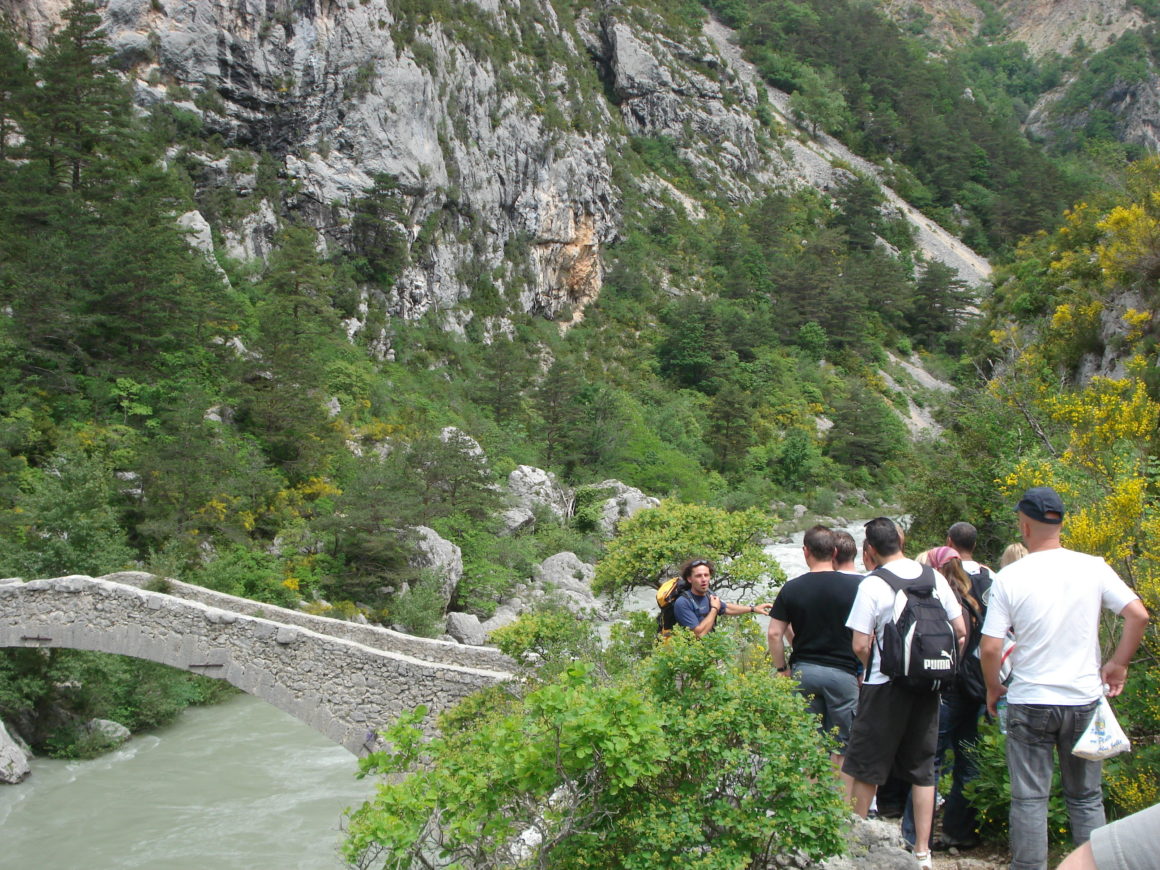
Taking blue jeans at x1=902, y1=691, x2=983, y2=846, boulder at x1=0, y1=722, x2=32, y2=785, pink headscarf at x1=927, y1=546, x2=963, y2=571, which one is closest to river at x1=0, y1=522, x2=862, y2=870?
boulder at x1=0, y1=722, x2=32, y2=785

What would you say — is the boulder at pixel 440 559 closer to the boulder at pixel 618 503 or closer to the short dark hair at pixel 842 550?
the boulder at pixel 618 503

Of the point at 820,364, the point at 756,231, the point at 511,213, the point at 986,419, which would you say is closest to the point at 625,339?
the point at 511,213

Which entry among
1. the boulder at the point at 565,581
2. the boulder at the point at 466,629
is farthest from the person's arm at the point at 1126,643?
the boulder at the point at 565,581

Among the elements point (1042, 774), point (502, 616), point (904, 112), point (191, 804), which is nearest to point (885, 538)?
point (1042, 774)

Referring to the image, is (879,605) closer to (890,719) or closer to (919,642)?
(919,642)

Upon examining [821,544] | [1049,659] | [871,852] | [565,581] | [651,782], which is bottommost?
[565,581]

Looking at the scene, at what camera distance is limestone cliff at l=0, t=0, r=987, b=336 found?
26.5 meters

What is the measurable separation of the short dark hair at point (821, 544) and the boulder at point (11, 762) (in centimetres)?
1315

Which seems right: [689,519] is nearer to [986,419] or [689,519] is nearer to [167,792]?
[986,419]

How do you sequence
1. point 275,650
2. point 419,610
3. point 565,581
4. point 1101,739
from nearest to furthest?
point 1101,739 < point 275,650 < point 419,610 < point 565,581

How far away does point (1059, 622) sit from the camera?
3.15m

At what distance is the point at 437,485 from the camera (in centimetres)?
2095

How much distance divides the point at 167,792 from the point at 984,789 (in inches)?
469

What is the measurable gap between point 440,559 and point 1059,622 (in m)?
16.4
